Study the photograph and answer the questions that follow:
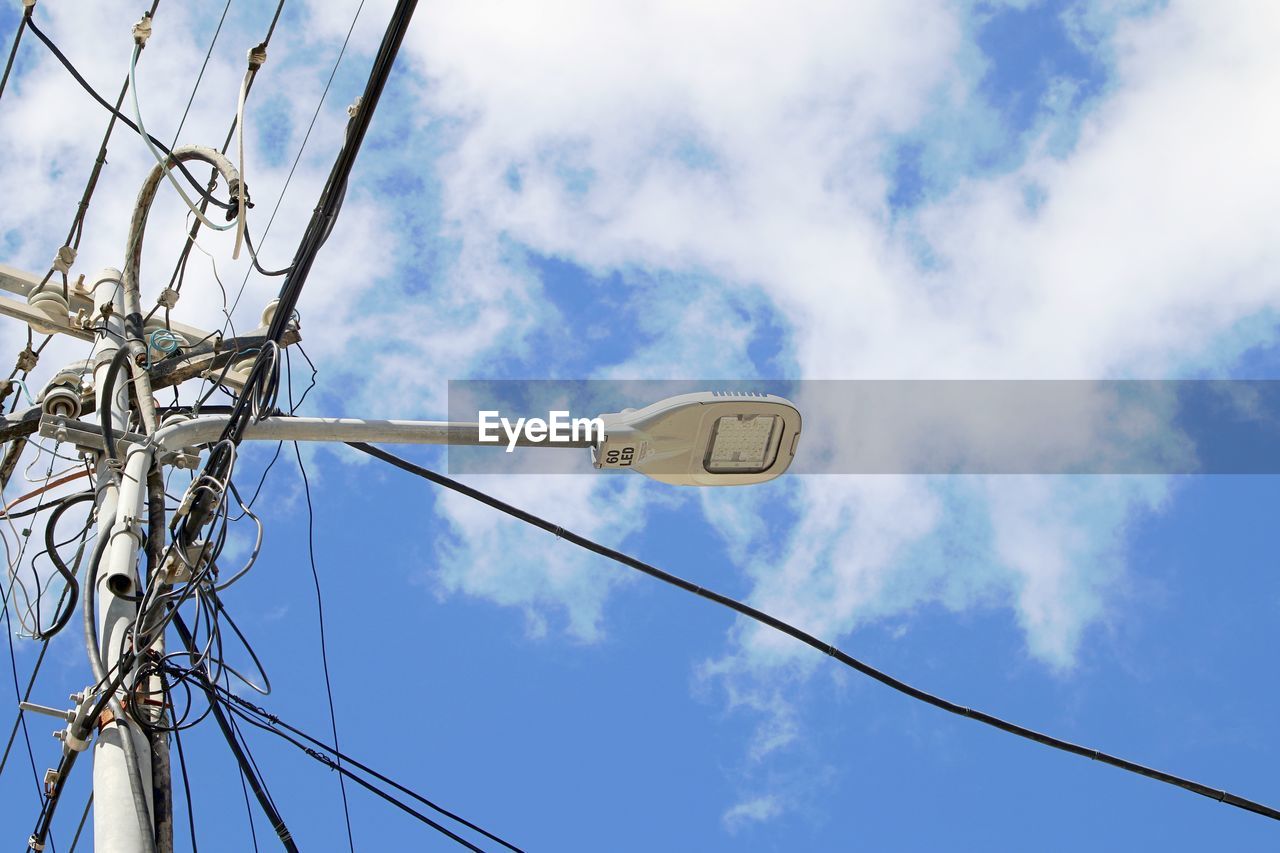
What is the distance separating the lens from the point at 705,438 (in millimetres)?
5137

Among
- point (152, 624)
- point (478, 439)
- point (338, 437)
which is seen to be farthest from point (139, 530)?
point (478, 439)

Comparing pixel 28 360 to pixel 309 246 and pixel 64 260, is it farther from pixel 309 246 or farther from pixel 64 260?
pixel 309 246

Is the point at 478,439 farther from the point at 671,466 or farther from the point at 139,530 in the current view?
the point at 139,530

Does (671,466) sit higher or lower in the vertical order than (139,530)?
higher

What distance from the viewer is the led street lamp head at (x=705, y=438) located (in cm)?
508

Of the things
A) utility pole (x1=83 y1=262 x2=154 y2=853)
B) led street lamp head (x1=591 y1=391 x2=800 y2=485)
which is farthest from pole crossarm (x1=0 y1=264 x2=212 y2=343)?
led street lamp head (x1=591 y1=391 x2=800 y2=485)

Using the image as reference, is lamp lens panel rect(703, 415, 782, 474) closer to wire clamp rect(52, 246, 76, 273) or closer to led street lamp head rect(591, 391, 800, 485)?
led street lamp head rect(591, 391, 800, 485)

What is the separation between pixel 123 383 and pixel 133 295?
0.52 m

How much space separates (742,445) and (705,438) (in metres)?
0.16

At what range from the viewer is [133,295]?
5957 mm

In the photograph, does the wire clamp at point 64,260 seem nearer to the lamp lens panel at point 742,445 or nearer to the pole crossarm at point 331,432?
the pole crossarm at point 331,432

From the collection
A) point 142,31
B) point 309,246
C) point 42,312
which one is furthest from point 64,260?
point 309,246

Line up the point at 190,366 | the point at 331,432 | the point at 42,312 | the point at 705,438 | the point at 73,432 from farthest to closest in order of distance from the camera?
the point at 42,312, the point at 190,366, the point at 73,432, the point at 705,438, the point at 331,432

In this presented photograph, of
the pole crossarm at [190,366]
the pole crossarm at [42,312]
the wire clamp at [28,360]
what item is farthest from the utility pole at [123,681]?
the wire clamp at [28,360]
